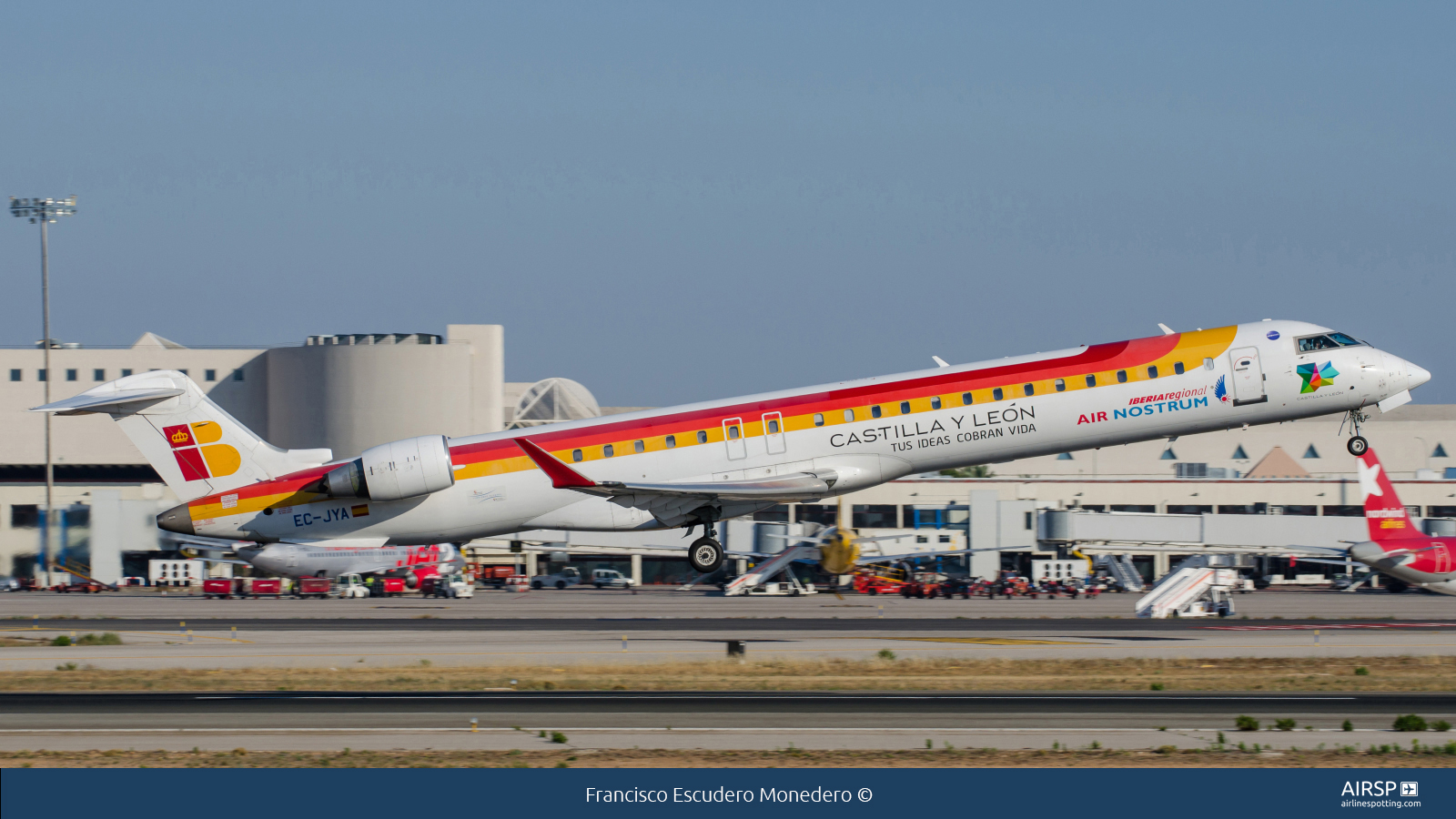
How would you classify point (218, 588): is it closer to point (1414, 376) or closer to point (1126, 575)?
point (1126, 575)

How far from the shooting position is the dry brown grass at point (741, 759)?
1923 cm

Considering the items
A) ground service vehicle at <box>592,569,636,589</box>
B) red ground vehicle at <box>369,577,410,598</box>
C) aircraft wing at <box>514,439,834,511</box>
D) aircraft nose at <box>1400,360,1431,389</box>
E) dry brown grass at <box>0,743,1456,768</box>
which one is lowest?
ground service vehicle at <box>592,569,636,589</box>

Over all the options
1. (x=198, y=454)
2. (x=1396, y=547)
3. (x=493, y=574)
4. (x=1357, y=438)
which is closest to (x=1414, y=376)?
(x=1357, y=438)

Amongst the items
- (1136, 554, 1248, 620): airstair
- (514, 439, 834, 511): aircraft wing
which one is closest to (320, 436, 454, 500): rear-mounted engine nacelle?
(514, 439, 834, 511): aircraft wing

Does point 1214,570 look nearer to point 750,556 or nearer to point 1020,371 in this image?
point 1020,371

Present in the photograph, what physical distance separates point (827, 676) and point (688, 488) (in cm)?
556

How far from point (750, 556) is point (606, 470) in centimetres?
4509

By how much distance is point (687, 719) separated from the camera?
24.3 metres

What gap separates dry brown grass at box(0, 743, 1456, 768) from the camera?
1923 centimetres

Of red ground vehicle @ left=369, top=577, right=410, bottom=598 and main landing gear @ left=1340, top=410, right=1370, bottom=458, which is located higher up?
main landing gear @ left=1340, top=410, right=1370, bottom=458

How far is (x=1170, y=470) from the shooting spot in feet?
372

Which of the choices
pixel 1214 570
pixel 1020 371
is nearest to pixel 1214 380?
pixel 1020 371

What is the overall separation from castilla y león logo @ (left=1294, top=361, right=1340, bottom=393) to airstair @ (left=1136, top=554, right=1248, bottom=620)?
18.4 metres

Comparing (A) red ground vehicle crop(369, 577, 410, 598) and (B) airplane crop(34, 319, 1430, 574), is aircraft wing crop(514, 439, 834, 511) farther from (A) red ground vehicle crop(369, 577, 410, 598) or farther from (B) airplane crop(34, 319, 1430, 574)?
(A) red ground vehicle crop(369, 577, 410, 598)
